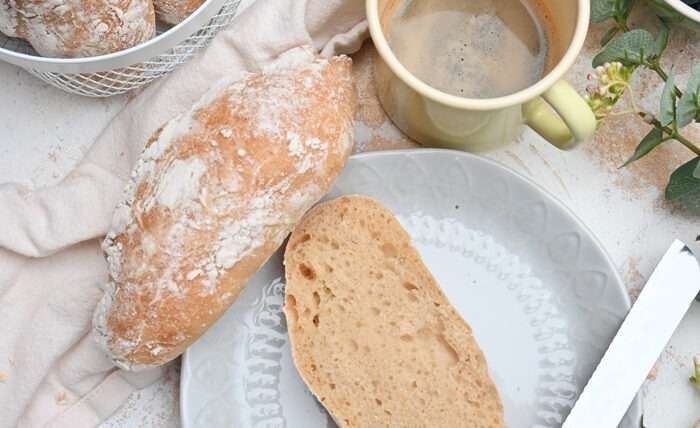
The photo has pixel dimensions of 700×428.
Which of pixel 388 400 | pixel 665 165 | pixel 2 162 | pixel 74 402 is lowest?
pixel 74 402

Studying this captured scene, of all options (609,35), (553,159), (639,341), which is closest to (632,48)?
(609,35)

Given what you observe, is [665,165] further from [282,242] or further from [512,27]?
[282,242]

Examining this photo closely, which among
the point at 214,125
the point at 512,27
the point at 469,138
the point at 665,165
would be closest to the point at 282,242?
the point at 214,125

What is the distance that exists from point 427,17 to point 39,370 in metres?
0.71

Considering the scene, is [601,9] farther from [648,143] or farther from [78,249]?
[78,249]

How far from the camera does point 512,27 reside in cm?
103

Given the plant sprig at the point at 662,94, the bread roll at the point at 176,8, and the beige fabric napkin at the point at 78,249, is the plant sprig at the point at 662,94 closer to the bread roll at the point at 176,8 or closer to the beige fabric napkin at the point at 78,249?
the beige fabric napkin at the point at 78,249

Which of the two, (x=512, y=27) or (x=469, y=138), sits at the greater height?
(x=512, y=27)

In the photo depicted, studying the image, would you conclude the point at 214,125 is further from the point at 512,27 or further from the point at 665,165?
the point at 665,165

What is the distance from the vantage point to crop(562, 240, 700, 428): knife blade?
1.01 m

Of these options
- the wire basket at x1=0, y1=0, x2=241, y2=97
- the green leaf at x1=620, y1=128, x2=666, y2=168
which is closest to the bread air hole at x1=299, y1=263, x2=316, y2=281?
the wire basket at x1=0, y1=0, x2=241, y2=97

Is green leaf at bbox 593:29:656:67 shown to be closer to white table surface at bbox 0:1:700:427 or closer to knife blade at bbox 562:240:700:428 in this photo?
white table surface at bbox 0:1:700:427

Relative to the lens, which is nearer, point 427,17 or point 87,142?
point 427,17

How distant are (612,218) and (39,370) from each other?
837 millimetres
